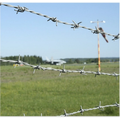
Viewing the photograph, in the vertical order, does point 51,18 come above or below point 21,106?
above

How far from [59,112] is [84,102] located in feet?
6.68

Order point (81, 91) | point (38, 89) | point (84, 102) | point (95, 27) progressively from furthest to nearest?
1. point (38, 89)
2. point (81, 91)
3. point (84, 102)
4. point (95, 27)

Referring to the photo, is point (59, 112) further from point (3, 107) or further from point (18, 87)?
point (18, 87)

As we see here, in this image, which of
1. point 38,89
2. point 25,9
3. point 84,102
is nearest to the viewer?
point 25,9

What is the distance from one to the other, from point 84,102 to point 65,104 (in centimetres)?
96

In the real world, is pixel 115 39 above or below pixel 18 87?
above

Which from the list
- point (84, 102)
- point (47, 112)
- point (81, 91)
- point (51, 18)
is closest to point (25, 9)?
point (51, 18)

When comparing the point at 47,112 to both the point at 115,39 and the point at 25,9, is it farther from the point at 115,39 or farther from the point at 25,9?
the point at 25,9

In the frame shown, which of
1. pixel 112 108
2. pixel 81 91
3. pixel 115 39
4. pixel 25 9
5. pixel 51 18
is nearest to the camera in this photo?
pixel 25 9

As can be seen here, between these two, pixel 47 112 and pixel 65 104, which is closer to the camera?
pixel 47 112

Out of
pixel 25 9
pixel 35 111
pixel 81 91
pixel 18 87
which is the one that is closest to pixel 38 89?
pixel 18 87

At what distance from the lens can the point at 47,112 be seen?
8438 mm

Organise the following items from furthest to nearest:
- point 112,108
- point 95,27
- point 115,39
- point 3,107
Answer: point 3,107 < point 112,108 < point 115,39 < point 95,27

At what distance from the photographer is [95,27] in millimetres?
3020
